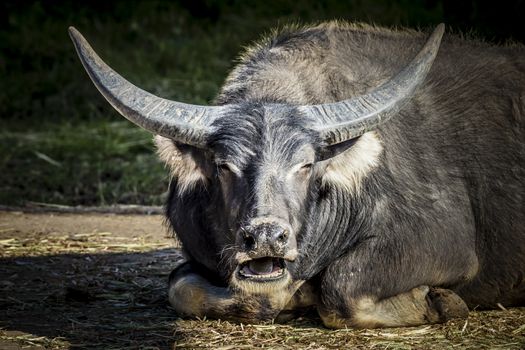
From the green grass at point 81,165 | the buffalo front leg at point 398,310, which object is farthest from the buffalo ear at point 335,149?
the green grass at point 81,165

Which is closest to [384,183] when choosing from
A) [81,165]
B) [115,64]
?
[81,165]

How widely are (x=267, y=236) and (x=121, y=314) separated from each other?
1.33 metres

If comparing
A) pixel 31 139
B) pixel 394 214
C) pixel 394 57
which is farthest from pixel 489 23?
pixel 394 214

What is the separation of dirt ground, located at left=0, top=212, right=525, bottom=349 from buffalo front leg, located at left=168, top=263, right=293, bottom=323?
60 millimetres

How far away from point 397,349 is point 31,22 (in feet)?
34.4

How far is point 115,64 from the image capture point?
13.2 metres

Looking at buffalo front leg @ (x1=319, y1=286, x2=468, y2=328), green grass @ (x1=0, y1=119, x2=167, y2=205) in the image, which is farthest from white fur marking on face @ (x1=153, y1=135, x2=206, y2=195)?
green grass @ (x1=0, y1=119, x2=167, y2=205)

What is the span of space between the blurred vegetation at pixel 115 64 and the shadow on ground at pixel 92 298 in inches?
82.0

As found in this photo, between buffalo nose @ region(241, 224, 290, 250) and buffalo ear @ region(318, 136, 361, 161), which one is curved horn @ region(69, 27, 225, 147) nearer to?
buffalo ear @ region(318, 136, 361, 161)

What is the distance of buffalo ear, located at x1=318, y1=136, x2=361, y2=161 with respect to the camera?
18.0 feet

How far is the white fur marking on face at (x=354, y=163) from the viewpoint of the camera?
5621 millimetres

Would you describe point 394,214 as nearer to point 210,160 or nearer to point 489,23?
point 210,160

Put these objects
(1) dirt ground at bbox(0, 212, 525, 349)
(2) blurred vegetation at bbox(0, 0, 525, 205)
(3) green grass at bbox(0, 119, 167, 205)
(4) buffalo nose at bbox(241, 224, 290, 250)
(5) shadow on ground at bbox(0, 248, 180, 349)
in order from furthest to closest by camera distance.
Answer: (2) blurred vegetation at bbox(0, 0, 525, 205), (3) green grass at bbox(0, 119, 167, 205), (5) shadow on ground at bbox(0, 248, 180, 349), (1) dirt ground at bbox(0, 212, 525, 349), (4) buffalo nose at bbox(241, 224, 290, 250)

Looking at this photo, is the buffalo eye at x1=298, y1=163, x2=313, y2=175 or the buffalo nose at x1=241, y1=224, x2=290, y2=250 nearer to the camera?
the buffalo nose at x1=241, y1=224, x2=290, y2=250
